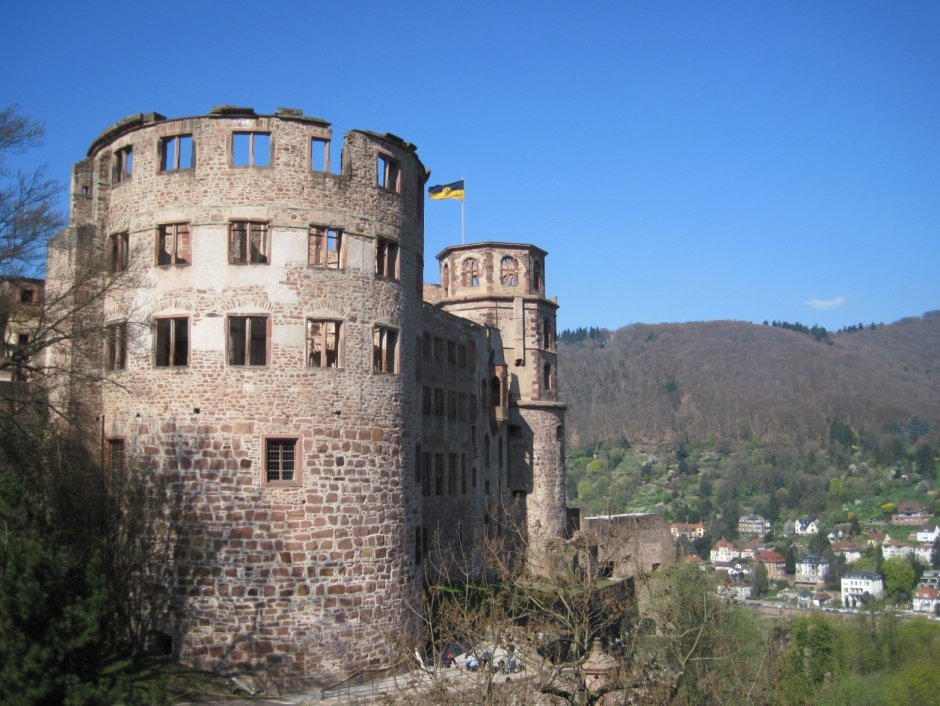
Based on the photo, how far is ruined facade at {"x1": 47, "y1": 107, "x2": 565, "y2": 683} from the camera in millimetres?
26547

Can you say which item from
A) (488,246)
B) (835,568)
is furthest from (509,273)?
(835,568)

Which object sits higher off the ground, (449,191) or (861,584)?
(449,191)

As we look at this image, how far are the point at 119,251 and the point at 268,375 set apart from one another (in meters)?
6.36

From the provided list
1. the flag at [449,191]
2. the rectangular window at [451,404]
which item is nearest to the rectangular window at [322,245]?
the rectangular window at [451,404]

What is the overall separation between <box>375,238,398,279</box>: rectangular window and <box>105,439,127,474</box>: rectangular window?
8.83 metres

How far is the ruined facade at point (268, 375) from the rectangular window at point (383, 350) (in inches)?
2.4

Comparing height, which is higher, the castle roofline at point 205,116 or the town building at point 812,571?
the castle roofline at point 205,116

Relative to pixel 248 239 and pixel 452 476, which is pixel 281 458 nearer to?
pixel 248 239

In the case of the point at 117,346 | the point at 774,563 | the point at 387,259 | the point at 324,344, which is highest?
the point at 387,259

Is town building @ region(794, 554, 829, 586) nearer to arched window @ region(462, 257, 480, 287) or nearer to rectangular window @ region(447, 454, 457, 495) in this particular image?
arched window @ region(462, 257, 480, 287)

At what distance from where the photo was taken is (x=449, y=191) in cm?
5156

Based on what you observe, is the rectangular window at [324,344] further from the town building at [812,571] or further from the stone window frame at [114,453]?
the town building at [812,571]

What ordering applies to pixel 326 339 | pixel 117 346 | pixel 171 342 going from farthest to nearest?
pixel 117 346 < pixel 326 339 < pixel 171 342

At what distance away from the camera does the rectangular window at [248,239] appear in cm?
2761
